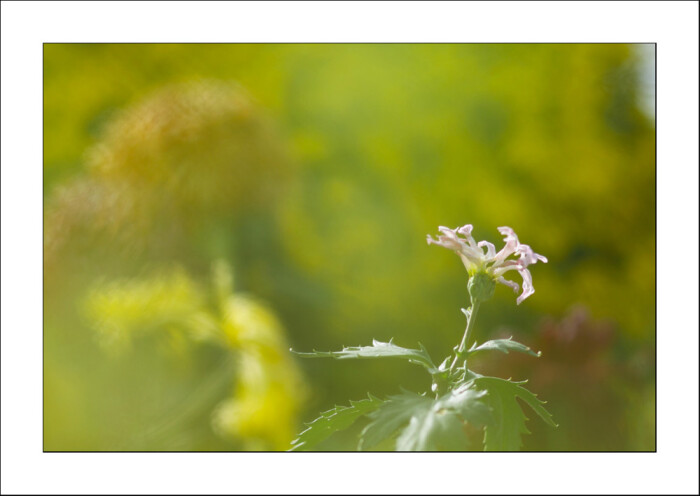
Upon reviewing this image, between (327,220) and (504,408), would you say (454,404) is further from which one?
(327,220)

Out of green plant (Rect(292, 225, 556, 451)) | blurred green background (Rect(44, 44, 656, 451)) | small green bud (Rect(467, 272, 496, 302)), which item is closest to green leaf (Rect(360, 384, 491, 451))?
green plant (Rect(292, 225, 556, 451))

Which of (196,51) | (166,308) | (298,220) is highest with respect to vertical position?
(196,51)

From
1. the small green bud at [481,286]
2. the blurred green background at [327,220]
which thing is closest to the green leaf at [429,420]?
the small green bud at [481,286]

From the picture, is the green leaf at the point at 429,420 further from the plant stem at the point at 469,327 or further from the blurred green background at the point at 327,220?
the blurred green background at the point at 327,220

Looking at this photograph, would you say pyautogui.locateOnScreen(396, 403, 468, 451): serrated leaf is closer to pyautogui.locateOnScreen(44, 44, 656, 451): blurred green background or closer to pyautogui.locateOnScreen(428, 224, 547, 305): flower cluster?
pyautogui.locateOnScreen(428, 224, 547, 305): flower cluster

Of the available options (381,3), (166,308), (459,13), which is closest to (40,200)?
(166,308)

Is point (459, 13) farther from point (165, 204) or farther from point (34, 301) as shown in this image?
point (34, 301)

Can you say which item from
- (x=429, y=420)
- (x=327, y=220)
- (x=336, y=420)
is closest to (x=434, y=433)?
(x=429, y=420)
